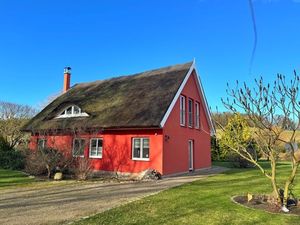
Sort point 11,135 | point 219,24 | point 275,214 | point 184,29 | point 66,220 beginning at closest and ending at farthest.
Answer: point 66,220 < point 275,214 < point 219,24 < point 184,29 < point 11,135

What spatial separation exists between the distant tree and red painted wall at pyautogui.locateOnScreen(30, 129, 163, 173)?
484 inches

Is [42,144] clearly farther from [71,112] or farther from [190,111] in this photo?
[190,111]

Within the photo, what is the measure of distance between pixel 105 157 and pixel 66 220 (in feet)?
40.6

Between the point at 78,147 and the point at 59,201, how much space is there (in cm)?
809

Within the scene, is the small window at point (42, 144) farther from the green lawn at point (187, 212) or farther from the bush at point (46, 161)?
the green lawn at point (187, 212)

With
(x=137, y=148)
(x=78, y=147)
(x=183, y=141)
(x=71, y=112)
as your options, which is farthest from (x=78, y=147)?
(x=183, y=141)

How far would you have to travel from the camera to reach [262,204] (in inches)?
388

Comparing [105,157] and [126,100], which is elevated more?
[126,100]

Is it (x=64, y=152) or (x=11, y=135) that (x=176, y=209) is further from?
(x=11, y=135)

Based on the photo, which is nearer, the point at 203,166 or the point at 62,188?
the point at 62,188

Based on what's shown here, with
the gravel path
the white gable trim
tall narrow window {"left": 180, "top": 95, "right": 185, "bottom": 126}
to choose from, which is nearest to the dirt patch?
the gravel path

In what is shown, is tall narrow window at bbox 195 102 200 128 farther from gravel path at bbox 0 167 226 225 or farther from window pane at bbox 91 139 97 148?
gravel path at bbox 0 167 226 225

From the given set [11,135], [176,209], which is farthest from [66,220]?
[11,135]

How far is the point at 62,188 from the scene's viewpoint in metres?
13.7
